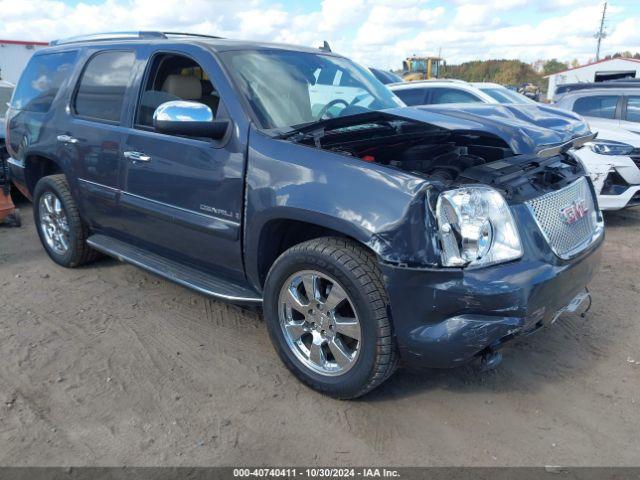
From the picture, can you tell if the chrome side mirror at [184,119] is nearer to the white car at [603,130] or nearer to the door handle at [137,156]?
the door handle at [137,156]

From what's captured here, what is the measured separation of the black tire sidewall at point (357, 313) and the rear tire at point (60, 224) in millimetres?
2434

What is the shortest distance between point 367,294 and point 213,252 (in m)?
1.24

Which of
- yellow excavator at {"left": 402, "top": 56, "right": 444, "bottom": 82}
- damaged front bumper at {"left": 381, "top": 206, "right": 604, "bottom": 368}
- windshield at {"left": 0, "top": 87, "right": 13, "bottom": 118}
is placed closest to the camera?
damaged front bumper at {"left": 381, "top": 206, "right": 604, "bottom": 368}

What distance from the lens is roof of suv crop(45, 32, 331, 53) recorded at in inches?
144

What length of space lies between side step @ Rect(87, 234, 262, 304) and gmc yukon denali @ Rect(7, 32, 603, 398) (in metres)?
0.02

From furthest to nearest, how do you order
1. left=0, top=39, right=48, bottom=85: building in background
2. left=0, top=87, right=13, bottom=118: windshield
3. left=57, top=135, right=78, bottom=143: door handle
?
1. left=0, top=39, right=48, bottom=85: building in background
2. left=0, top=87, right=13, bottom=118: windshield
3. left=57, top=135, right=78, bottom=143: door handle

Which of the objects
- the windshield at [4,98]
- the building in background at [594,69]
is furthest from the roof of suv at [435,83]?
the building in background at [594,69]

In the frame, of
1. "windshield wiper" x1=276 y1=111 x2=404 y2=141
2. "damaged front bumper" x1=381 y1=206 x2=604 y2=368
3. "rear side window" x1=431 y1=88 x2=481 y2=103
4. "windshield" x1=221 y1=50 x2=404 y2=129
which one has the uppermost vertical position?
→ "windshield" x1=221 y1=50 x2=404 y2=129

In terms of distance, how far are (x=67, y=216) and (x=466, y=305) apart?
3.64 m

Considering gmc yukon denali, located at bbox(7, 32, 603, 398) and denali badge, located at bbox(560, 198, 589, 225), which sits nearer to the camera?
gmc yukon denali, located at bbox(7, 32, 603, 398)

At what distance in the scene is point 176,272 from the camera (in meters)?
3.73

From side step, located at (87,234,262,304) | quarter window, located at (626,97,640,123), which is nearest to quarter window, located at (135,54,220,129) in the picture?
side step, located at (87,234,262,304)

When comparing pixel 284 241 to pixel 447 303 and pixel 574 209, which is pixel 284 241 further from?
pixel 574 209

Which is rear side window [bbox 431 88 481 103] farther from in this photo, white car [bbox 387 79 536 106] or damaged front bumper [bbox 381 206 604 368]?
damaged front bumper [bbox 381 206 604 368]
